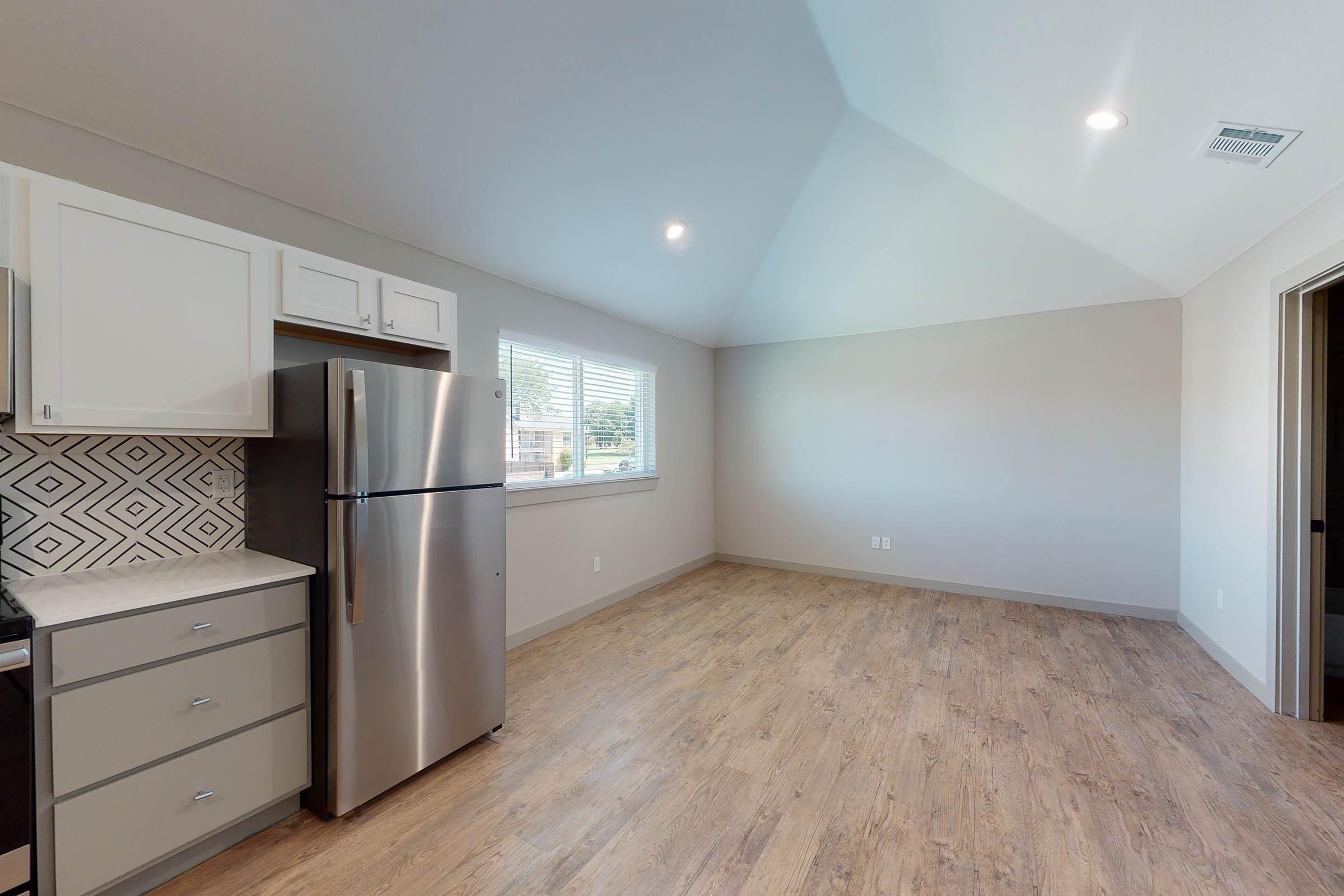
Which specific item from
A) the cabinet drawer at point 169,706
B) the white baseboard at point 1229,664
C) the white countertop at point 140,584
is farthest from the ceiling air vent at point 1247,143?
the cabinet drawer at point 169,706

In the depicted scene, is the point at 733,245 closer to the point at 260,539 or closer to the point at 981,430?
the point at 981,430

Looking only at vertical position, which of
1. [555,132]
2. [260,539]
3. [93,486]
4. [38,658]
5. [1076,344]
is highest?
[555,132]

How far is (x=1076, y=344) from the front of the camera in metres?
4.51

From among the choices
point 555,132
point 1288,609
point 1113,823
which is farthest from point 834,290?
point 1113,823

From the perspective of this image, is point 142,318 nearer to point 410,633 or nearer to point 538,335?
point 410,633

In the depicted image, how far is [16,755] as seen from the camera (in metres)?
1.42

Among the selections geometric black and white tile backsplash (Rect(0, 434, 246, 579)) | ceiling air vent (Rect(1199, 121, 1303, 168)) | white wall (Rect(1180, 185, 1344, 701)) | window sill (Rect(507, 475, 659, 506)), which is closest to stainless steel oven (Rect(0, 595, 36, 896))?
geometric black and white tile backsplash (Rect(0, 434, 246, 579))

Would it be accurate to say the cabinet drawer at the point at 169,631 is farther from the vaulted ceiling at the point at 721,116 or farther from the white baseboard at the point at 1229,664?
the white baseboard at the point at 1229,664

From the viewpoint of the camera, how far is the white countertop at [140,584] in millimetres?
1590

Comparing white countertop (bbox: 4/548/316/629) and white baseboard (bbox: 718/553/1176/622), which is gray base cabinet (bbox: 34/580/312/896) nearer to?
white countertop (bbox: 4/548/316/629)

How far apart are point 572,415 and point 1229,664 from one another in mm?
4506

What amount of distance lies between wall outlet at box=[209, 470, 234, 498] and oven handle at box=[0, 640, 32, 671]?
3.23 ft

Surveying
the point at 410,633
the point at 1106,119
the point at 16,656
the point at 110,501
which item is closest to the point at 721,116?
the point at 1106,119

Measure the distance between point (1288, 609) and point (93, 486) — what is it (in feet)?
17.4
